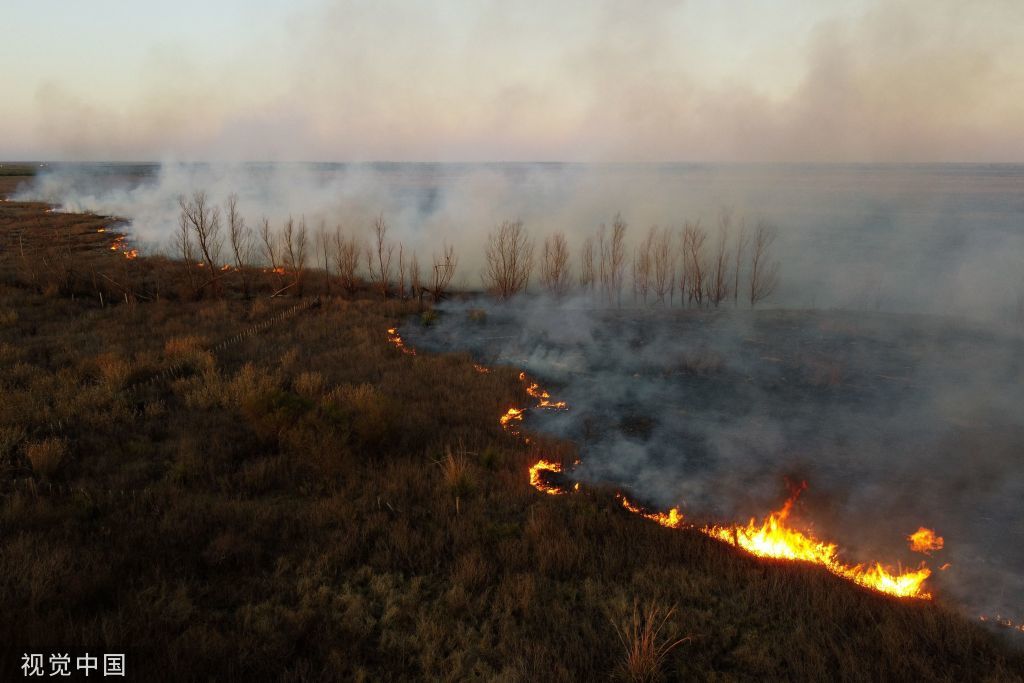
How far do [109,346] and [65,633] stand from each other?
452 inches

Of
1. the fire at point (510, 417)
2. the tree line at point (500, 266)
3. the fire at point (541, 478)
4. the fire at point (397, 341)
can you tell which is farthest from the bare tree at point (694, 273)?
the fire at point (541, 478)

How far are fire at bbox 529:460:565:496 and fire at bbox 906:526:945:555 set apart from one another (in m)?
4.53

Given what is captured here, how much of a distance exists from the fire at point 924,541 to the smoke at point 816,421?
0.09 m

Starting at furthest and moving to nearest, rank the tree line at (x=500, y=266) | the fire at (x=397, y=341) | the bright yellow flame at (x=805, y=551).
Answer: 1. the tree line at (x=500, y=266)
2. the fire at (x=397, y=341)
3. the bright yellow flame at (x=805, y=551)

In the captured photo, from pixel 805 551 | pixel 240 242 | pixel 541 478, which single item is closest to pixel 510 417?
pixel 541 478

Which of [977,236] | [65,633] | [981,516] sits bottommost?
[981,516]

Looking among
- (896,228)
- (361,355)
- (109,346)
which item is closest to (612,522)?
(361,355)

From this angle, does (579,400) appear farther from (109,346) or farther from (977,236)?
(977,236)

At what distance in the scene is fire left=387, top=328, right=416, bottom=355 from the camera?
50.9 ft

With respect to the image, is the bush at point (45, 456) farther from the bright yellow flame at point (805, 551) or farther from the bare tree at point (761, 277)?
the bare tree at point (761, 277)

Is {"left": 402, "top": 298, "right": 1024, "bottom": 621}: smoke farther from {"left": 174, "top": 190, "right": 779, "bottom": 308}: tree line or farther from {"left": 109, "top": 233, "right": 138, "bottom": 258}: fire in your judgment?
{"left": 109, "top": 233, "right": 138, "bottom": 258}: fire

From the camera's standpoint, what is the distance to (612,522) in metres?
6.73

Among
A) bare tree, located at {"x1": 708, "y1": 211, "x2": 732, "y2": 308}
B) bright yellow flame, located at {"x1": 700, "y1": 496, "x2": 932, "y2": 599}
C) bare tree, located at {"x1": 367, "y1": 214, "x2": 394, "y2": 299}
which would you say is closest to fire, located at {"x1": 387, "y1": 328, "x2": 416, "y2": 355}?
bare tree, located at {"x1": 367, "y1": 214, "x2": 394, "y2": 299}

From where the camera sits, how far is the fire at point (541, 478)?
7.79m
